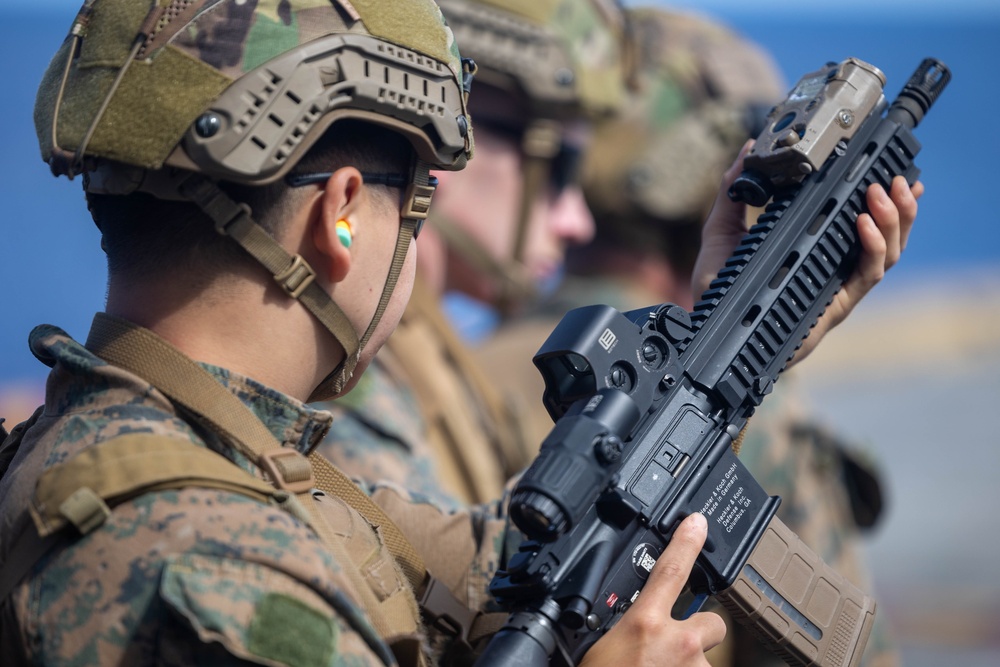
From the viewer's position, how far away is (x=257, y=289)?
2217mm

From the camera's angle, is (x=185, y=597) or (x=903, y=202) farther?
(x=903, y=202)

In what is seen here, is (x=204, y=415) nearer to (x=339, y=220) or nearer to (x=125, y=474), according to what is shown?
(x=125, y=474)

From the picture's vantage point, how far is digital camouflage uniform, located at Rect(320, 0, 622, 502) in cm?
399

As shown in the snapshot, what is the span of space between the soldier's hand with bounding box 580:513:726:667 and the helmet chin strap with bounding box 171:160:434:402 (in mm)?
680

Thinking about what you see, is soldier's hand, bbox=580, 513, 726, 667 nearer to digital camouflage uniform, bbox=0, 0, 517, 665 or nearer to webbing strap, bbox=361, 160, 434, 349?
digital camouflage uniform, bbox=0, 0, 517, 665

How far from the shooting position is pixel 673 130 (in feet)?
20.3

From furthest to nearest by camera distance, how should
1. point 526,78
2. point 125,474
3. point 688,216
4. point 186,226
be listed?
point 688,216, point 526,78, point 186,226, point 125,474

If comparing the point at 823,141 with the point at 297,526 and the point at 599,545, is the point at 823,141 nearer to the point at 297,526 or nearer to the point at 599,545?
the point at 599,545

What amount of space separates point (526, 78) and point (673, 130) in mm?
1171

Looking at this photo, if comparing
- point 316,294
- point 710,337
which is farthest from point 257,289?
point 710,337

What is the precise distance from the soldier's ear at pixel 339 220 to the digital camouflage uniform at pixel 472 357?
63.7 inches

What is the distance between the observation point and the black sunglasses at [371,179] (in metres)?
2.22

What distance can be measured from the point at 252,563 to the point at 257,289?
0.53 meters

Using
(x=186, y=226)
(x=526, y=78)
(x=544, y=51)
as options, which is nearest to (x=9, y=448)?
(x=186, y=226)
